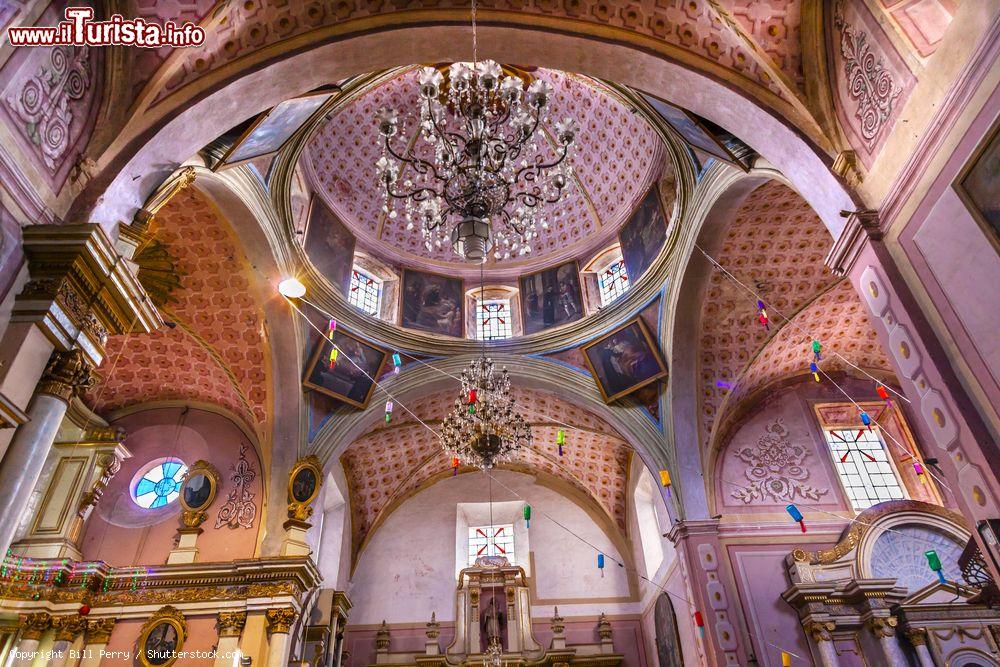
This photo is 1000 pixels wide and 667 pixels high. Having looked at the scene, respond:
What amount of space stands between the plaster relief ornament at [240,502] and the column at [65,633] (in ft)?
7.48

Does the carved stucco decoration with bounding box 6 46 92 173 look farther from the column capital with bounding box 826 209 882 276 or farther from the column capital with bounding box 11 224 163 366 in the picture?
the column capital with bounding box 826 209 882 276

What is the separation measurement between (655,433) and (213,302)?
8.25 metres

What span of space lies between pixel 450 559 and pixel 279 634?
627 cm

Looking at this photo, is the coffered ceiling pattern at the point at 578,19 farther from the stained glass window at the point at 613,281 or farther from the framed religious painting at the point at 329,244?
the stained glass window at the point at 613,281

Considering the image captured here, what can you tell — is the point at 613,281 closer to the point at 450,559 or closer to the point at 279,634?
the point at 450,559

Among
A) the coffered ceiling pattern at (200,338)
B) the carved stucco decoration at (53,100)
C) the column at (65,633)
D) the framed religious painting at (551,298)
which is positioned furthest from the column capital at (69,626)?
the framed religious painting at (551,298)

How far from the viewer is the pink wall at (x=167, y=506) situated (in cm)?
1053

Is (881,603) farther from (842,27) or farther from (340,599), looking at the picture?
(340,599)

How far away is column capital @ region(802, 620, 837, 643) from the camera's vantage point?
964cm

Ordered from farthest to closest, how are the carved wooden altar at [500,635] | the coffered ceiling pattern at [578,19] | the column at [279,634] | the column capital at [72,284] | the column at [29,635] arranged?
1. the carved wooden altar at [500,635]
2. the column at [279,634]
3. the column at [29,635]
4. the coffered ceiling pattern at [578,19]
5. the column capital at [72,284]

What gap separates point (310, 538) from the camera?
1095 cm

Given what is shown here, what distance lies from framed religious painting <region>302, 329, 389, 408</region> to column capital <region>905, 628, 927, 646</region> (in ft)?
31.8

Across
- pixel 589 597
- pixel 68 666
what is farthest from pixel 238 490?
pixel 589 597

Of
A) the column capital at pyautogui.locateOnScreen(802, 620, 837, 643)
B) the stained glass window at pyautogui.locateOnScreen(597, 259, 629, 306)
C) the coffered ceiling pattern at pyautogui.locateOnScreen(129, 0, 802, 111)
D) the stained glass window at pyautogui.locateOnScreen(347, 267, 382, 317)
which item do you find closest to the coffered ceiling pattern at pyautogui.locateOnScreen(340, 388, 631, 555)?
the stained glass window at pyautogui.locateOnScreen(347, 267, 382, 317)
